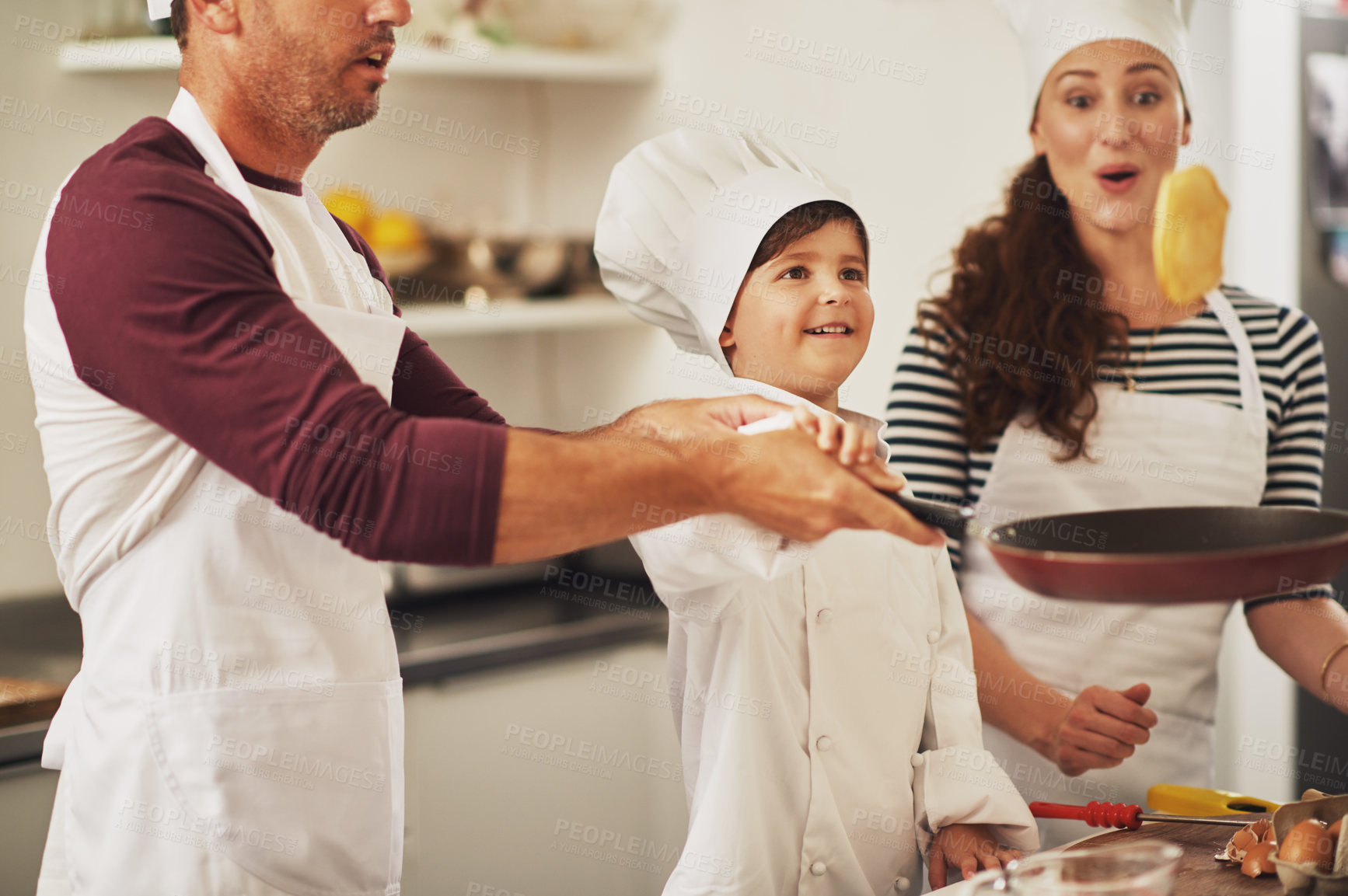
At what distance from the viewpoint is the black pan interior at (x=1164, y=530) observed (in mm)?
769

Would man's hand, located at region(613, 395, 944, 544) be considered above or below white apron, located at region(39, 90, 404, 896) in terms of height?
above

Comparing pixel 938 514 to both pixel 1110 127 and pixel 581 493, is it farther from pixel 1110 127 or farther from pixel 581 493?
pixel 1110 127

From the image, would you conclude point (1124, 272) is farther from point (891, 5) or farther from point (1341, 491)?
point (1341, 491)

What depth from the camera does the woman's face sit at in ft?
4.15

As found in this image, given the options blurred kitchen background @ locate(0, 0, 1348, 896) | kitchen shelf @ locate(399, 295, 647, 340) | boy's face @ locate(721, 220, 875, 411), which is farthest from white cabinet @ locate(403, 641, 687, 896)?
boy's face @ locate(721, 220, 875, 411)

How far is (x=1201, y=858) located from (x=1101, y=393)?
1.95 ft

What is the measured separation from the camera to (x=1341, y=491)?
5.74ft

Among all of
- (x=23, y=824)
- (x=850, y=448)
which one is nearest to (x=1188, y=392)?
(x=850, y=448)

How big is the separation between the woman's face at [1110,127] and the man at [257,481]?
0.65m

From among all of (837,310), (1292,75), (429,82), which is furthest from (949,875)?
(429,82)

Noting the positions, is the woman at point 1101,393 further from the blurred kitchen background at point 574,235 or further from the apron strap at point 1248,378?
the blurred kitchen background at point 574,235

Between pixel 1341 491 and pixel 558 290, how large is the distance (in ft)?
4.44

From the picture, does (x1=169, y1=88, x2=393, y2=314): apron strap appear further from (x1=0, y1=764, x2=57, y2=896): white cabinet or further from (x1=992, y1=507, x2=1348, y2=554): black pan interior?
(x1=0, y1=764, x2=57, y2=896): white cabinet

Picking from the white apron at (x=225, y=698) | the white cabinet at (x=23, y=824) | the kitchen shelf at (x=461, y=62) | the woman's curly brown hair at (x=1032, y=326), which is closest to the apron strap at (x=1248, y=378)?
the woman's curly brown hair at (x=1032, y=326)
